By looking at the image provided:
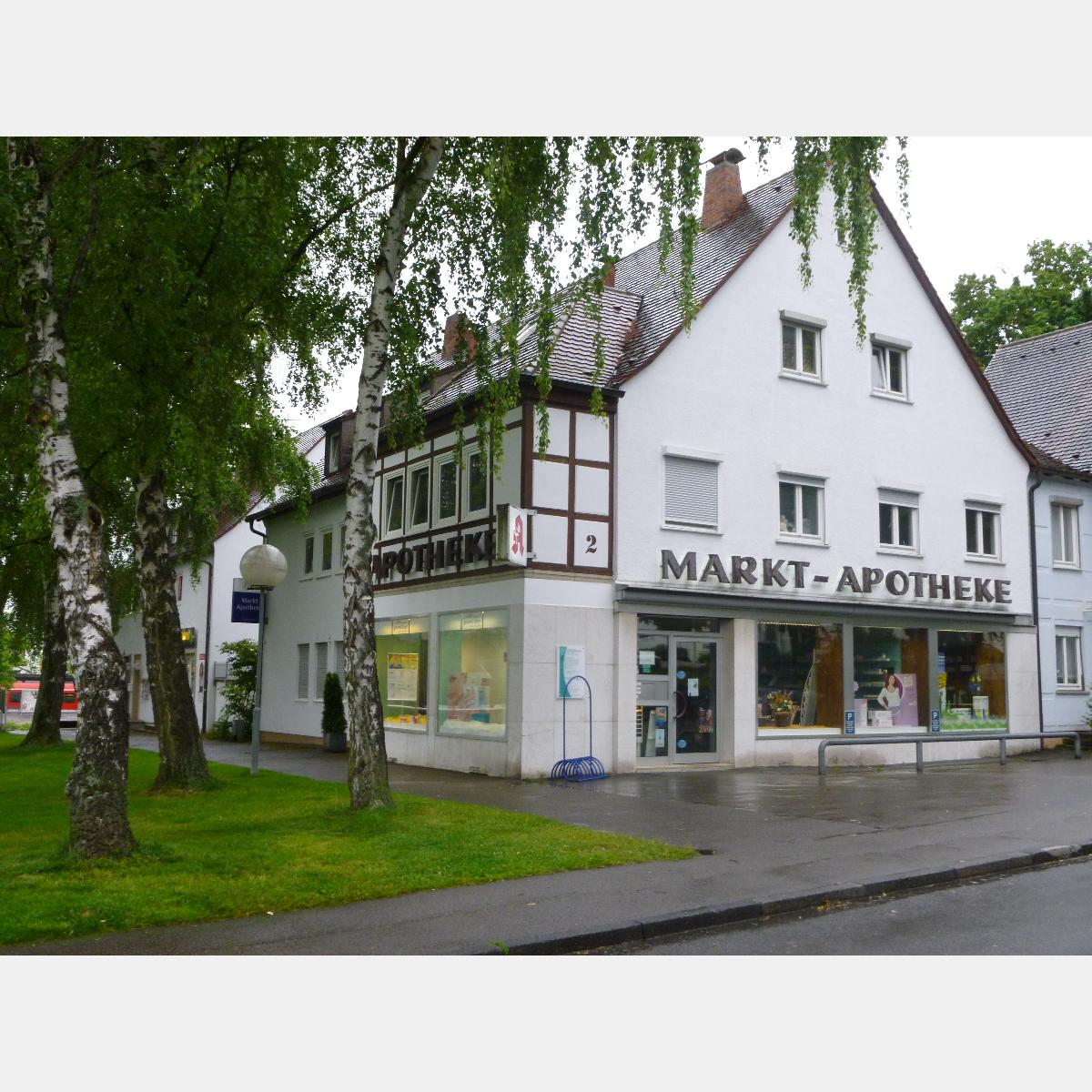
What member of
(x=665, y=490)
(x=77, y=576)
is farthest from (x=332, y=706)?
(x=77, y=576)

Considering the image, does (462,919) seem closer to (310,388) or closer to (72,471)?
(72,471)

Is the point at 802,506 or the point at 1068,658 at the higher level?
the point at 802,506

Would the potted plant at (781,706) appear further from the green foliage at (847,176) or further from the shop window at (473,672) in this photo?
the green foliage at (847,176)

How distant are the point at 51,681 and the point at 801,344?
64.2 feet

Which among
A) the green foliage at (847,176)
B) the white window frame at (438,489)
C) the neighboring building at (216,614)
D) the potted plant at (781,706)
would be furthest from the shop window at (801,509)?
the neighboring building at (216,614)

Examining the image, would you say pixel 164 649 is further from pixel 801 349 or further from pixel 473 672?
pixel 801 349

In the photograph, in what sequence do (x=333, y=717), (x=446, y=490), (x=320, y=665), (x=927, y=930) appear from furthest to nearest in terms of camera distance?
1. (x=320, y=665)
2. (x=333, y=717)
3. (x=446, y=490)
4. (x=927, y=930)

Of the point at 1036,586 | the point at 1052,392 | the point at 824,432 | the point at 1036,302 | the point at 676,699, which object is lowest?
the point at 676,699

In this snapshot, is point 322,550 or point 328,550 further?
point 322,550

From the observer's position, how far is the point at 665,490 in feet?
66.1

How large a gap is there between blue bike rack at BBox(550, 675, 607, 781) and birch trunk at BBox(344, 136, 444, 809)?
5802mm

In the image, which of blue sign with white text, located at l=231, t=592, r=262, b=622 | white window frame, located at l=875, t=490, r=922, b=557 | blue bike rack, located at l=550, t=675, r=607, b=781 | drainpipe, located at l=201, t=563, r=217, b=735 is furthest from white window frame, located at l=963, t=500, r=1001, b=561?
drainpipe, located at l=201, t=563, r=217, b=735

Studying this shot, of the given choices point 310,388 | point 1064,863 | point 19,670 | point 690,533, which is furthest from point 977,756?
point 19,670

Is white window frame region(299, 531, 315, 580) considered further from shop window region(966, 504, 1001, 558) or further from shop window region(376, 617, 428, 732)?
shop window region(966, 504, 1001, 558)
